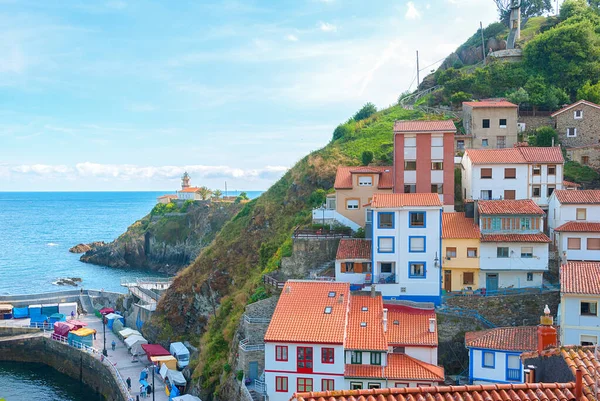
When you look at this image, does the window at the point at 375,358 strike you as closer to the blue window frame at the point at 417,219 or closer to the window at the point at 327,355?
the window at the point at 327,355

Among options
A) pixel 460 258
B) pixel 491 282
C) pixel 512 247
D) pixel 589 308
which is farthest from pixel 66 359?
pixel 589 308

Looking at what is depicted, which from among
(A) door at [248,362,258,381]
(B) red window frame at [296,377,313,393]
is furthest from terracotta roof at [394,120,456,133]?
(B) red window frame at [296,377,313,393]

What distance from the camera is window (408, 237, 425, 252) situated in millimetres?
39344

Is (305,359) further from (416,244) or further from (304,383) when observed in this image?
(416,244)

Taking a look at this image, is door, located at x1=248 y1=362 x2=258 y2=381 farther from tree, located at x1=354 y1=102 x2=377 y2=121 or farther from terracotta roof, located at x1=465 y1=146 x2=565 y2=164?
tree, located at x1=354 y1=102 x2=377 y2=121

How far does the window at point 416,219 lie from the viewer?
39.3m

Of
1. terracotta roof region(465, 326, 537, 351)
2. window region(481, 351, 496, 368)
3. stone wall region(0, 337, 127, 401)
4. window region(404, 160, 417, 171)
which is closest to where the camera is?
terracotta roof region(465, 326, 537, 351)

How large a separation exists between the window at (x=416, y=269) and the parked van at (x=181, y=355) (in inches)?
835

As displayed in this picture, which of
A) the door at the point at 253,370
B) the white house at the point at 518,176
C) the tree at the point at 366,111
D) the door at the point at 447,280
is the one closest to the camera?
the door at the point at 253,370

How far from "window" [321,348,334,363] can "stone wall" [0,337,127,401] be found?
68.4ft

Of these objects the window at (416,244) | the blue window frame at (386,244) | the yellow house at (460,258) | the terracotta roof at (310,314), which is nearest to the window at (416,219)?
the window at (416,244)

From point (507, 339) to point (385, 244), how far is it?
34.5 feet

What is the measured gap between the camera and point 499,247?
3934cm

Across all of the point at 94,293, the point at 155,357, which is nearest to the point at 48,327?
the point at 94,293
